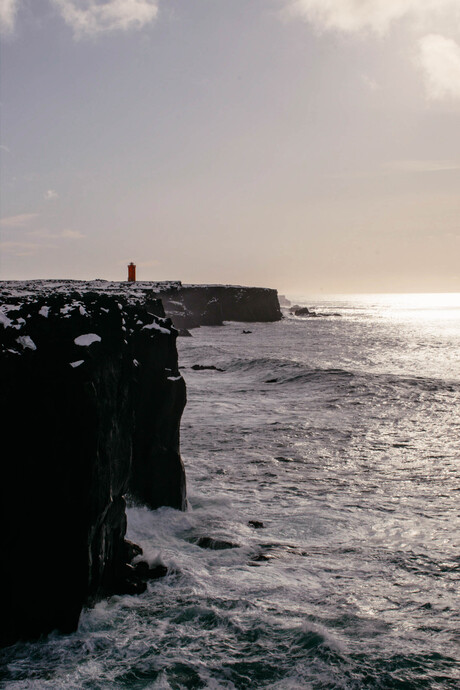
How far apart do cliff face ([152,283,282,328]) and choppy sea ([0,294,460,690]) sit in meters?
59.8

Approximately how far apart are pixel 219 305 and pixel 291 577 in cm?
8315

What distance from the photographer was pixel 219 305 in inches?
3578

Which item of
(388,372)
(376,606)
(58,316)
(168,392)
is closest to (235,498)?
(168,392)

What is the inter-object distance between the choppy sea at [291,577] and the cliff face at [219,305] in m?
59.8

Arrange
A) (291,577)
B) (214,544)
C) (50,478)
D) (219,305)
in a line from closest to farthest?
1. (50,478)
2. (291,577)
3. (214,544)
4. (219,305)

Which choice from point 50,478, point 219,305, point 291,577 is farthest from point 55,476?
point 219,305

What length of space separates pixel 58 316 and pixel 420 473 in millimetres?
9996

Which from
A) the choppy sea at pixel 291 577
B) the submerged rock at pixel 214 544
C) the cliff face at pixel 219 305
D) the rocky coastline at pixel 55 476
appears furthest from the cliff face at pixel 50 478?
the cliff face at pixel 219 305

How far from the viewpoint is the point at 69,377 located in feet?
23.0

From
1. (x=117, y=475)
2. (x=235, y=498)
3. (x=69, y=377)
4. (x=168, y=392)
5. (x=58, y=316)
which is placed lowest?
(x=235, y=498)

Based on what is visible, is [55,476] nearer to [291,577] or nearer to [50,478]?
[50,478]

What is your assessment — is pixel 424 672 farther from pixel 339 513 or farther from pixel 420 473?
pixel 420 473

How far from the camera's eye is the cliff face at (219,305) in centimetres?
7811

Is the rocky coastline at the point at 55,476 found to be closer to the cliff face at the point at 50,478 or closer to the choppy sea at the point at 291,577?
the cliff face at the point at 50,478
